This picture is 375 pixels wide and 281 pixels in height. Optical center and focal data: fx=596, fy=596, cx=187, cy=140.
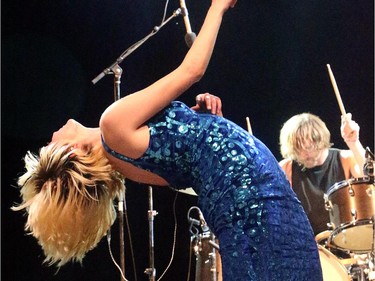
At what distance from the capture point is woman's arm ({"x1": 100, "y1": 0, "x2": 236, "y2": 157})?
1357 mm

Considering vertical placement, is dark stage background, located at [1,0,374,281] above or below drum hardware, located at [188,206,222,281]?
above

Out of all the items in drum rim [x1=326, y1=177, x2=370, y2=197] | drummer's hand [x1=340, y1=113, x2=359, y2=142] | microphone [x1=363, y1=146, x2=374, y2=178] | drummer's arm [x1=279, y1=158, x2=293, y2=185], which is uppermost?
drummer's hand [x1=340, y1=113, x2=359, y2=142]

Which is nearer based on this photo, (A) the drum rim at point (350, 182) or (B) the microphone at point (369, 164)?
(B) the microphone at point (369, 164)

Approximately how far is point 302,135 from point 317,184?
12.4 inches

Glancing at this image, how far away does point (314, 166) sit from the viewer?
12.0ft

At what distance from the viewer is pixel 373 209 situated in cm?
305

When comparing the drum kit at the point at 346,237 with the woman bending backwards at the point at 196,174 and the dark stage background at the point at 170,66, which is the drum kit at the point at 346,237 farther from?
the woman bending backwards at the point at 196,174

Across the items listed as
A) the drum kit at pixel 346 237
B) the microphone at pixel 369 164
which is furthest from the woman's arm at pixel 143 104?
the drum kit at pixel 346 237

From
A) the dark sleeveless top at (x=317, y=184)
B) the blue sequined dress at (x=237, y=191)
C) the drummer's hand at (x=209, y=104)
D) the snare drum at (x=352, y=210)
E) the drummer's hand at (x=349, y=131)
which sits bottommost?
the blue sequined dress at (x=237, y=191)

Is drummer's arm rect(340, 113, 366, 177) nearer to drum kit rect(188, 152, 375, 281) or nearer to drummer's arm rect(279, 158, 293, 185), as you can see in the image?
drum kit rect(188, 152, 375, 281)

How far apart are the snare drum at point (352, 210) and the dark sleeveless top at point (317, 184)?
367 mm

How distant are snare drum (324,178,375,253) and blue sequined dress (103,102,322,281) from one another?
1.77m

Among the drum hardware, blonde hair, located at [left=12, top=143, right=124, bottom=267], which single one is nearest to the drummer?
the drum hardware

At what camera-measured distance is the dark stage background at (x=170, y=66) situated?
4.31m
